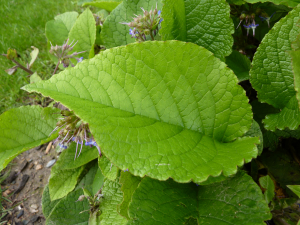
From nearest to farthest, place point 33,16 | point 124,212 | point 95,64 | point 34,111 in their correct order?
point 95,64
point 124,212
point 34,111
point 33,16

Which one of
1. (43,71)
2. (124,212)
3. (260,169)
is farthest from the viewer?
(43,71)

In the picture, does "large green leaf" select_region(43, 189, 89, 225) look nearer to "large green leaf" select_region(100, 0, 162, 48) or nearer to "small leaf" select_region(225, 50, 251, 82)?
"large green leaf" select_region(100, 0, 162, 48)

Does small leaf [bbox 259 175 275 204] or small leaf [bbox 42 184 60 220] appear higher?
small leaf [bbox 259 175 275 204]

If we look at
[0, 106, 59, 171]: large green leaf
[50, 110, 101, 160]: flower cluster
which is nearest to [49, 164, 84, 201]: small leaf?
[0, 106, 59, 171]: large green leaf

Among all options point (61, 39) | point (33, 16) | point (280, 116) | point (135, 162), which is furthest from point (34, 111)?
point (33, 16)

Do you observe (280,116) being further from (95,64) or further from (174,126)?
(95,64)
